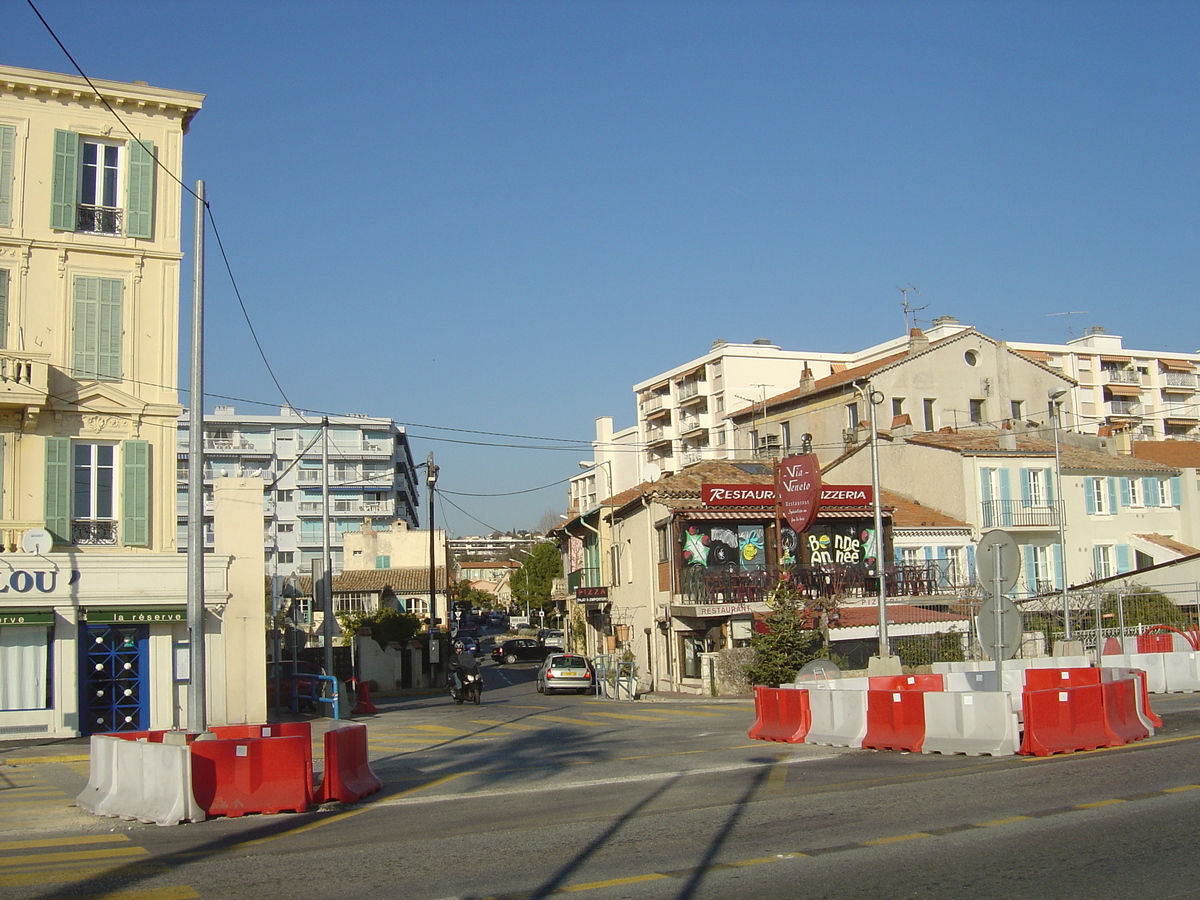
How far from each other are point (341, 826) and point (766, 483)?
2643 centimetres

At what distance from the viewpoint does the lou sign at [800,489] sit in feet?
102

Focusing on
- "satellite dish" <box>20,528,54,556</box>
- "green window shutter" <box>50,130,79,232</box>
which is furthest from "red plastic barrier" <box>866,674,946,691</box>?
"green window shutter" <box>50,130,79,232</box>

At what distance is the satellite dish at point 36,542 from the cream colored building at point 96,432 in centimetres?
5

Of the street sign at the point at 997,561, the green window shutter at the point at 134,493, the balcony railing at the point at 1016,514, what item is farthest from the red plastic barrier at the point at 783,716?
the balcony railing at the point at 1016,514

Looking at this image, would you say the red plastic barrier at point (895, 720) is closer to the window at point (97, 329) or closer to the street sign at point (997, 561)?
the street sign at point (997, 561)

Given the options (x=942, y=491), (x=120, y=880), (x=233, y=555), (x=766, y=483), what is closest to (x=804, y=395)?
(x=942, y=491)

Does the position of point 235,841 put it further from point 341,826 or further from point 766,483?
point 766,483

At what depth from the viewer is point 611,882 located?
816cm

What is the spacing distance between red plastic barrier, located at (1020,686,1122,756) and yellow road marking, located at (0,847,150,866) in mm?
10979

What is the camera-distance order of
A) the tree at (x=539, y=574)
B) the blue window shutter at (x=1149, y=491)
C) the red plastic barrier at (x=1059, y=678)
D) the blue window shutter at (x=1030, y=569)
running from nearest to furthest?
the red plastic barrier at (x=1059, y=678) → the blue window shutter at (x=1030, y=569) → the blue window shutter at (x=1149, y=491) → the tree at (x=539, y=574)

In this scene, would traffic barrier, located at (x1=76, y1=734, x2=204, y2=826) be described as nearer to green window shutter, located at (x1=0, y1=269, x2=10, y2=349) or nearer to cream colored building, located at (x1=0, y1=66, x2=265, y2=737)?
cream colored building, located at (x1=0, y1=66, x2=265, y2=737)

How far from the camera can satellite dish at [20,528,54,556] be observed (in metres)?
22.1

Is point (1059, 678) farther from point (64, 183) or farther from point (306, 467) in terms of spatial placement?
point (306, 467)

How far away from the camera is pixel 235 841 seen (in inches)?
420
